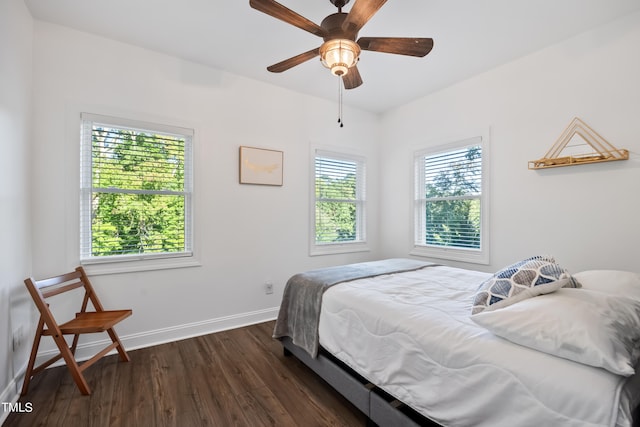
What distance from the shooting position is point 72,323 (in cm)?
213

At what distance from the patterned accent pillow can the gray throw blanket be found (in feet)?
3.22

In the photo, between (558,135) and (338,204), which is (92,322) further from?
(558,135)

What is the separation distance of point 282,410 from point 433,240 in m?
2.76

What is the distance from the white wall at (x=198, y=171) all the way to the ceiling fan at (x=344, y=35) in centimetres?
150

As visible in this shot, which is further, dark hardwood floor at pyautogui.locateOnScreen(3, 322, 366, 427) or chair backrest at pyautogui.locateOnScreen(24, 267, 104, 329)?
chair backrest at pyautogui.locateOnScreen(24, 267, 104, 329)

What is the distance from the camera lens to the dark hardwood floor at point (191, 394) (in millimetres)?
Result: 1732

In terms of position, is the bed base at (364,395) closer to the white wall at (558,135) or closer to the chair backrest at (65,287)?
the chair backrest at (65,287)

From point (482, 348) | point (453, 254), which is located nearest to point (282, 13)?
point (482, 348)

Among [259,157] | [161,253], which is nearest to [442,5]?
[259,157]

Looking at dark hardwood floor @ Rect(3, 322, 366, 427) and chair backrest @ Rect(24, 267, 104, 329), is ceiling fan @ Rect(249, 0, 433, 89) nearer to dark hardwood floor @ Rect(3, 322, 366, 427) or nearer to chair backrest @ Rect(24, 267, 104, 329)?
dark hardwood floor @ Rect(3, 322, 366, 427)

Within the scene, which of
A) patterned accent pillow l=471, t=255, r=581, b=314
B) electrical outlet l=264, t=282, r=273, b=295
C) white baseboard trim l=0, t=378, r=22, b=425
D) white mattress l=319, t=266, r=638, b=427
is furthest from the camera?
electrical outlet l=264, t=282, r=273, b=295

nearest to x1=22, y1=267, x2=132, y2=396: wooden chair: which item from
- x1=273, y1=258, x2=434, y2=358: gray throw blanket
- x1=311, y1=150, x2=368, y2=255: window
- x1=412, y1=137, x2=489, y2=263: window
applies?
x1=273, y1=258, x2=434, y2=358: gray throw blanket

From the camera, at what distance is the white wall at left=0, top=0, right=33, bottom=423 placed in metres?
1.82

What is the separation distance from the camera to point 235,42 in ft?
8.68
